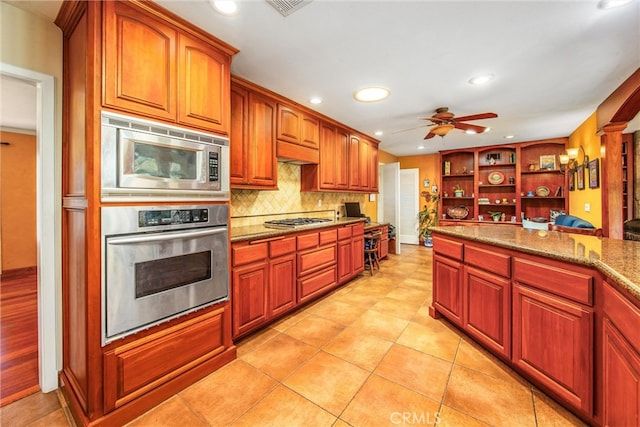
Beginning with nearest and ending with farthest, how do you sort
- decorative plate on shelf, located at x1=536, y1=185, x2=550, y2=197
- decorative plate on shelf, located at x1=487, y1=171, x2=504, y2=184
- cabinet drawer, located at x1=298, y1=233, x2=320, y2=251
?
cabinet drawer, located at x1=298, y1=233, x2=320, y2=251 < decorative plate on shelf, located at x1=536, y1=185, x2=550, y2=197 < decorative plate on shelf, located at x1=487, y1=171, x2=504, y2=184

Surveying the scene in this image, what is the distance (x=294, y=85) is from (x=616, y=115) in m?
3.45

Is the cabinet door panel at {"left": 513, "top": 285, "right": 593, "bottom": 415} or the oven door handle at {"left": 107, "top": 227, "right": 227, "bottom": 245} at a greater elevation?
the oven door handle at {"left": 107, "top": 227, "right": 227, "bottom": 245}

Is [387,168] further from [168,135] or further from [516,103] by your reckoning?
[168,135]

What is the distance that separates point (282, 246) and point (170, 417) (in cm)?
148

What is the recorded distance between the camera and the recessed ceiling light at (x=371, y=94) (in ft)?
9.22

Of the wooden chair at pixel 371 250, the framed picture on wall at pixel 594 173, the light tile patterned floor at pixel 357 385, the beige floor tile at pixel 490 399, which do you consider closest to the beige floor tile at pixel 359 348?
the light tile patterned floor at pixel 357 385

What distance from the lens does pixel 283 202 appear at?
3598 mm

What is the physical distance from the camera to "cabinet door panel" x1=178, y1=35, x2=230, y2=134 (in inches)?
68.3

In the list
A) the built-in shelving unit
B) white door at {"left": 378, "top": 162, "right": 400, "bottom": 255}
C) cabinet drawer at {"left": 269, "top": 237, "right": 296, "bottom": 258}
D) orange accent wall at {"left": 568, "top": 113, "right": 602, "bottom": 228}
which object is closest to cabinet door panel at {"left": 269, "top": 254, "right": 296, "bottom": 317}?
cabinet drawer at {"left": 269, "top": 237, "right": 296, "bottom": 258}

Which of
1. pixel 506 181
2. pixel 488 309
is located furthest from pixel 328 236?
pixel 506 181

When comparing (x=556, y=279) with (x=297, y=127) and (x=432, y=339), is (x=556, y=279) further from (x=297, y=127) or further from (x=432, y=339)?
(x=297, y=127)

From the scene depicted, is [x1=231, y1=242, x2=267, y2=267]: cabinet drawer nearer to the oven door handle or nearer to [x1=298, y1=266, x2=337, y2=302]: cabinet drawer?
the oven door handle

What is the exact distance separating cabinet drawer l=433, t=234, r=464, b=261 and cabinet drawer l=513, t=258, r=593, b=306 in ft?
1.78

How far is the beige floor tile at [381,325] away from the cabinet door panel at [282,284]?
0.70 metres
